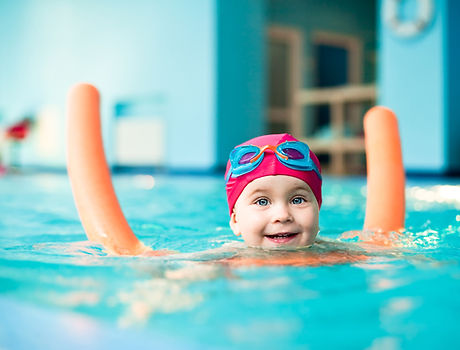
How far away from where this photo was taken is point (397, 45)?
8.48m

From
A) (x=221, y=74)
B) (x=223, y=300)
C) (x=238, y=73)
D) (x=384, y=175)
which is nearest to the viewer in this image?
(x=223, y=300)

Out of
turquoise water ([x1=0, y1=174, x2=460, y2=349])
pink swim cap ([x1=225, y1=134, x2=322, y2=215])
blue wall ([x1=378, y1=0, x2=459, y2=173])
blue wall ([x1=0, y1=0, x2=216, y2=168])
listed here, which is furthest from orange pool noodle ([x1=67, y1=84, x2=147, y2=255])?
blue wall ([x1=0, y1=0, x2=216, y2=168])

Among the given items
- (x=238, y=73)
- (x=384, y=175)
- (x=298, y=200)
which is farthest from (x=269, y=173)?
(x=238, y=73)

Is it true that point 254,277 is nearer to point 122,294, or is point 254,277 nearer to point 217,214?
point 122,294

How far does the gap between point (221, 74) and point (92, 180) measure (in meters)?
7.37

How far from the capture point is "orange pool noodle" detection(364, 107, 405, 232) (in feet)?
10.0

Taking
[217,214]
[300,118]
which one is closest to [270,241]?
[217,214]

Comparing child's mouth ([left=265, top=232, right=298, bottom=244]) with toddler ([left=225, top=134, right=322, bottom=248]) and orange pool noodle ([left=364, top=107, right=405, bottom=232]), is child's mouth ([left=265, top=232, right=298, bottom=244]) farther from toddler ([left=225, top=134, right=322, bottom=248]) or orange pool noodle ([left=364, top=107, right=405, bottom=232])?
orange pool noodle ([left=364, top=107, right=405, bottom=232])

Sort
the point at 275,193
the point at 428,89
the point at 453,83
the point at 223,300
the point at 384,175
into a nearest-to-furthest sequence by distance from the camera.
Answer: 1. the point at 223,300
2. the point at 275,193
3. the point at 384,175
4. the point at 453,83
5. the point at 428,89

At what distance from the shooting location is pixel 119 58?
1156 cm

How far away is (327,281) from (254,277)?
0.22 meters

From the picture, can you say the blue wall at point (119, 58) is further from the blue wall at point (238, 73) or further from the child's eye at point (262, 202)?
the child's eye at point (262, 202)

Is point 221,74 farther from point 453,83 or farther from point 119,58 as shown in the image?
point 453,83

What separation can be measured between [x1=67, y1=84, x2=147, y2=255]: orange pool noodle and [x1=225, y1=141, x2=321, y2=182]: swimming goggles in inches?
22.8
